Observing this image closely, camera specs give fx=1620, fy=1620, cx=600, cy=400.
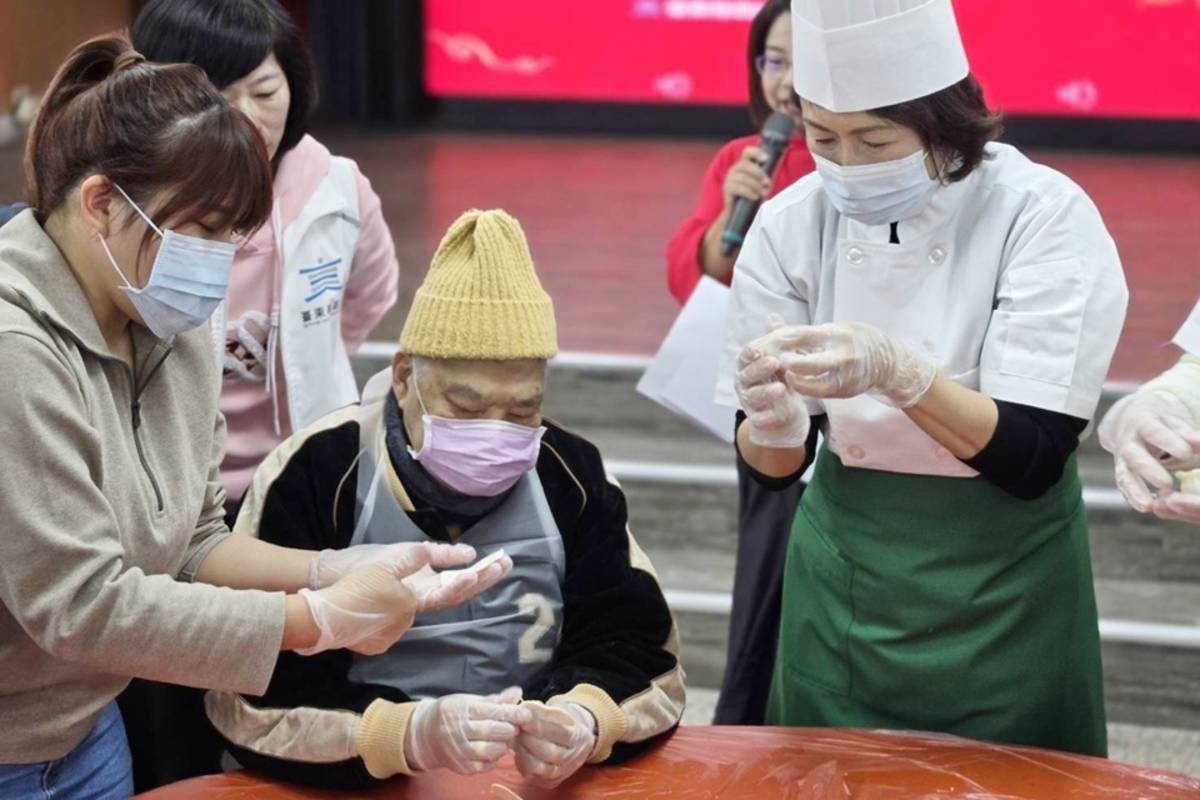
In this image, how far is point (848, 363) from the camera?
66.5 inches

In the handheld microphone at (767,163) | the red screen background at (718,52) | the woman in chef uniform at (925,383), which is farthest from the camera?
the red screen background at (718,52)

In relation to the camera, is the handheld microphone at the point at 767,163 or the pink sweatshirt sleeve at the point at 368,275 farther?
the handheld microphone at the point at 767,163

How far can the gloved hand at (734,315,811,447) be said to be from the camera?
1.73 metres

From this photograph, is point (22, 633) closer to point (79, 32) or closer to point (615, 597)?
point (615, 597)

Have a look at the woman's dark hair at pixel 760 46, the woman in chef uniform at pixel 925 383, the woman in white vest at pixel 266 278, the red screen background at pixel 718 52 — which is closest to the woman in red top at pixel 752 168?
the woman's dark hair at pixel 760 46

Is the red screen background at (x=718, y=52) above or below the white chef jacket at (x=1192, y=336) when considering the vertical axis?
below

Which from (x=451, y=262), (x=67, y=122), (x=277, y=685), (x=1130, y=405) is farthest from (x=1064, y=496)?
(x=67, y=122)

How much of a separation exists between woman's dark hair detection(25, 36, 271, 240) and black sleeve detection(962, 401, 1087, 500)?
32.7 inches

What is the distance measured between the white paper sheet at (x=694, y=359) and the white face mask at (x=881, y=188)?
91cm

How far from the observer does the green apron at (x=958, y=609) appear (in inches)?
75.4

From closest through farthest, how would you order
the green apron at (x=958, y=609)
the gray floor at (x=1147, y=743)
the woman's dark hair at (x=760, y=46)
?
the green apron at (x=958, y=609) < the woman's dark hair at (x=760, y=46) < the gray floor at (x=1147, y=743)

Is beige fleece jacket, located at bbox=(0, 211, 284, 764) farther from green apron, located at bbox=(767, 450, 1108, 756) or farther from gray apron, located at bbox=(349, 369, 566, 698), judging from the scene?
green apron, located at bbox=(767, 450, 1108, 756)

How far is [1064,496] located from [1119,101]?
17.8 ft

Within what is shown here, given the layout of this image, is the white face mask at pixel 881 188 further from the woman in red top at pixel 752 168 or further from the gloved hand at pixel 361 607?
the woman in red top at pixel 752 168
